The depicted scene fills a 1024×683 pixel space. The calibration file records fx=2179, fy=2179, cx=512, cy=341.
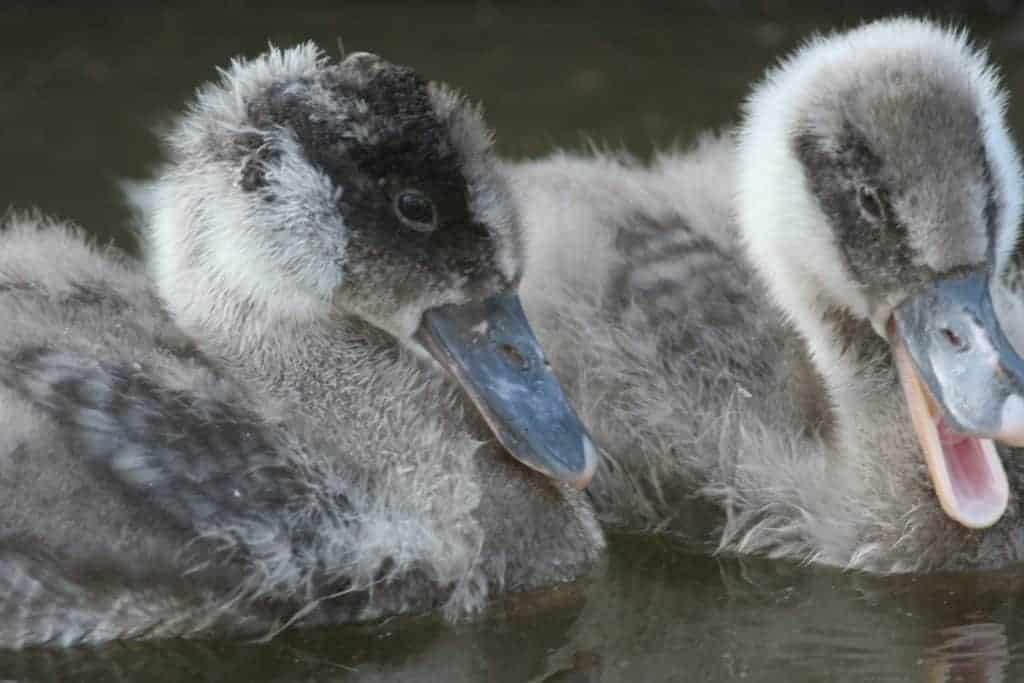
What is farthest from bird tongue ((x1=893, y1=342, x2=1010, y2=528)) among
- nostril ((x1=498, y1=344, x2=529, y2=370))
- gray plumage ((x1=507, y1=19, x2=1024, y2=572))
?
nostril ((x1=498, y1=344, x2=529, y2=370))

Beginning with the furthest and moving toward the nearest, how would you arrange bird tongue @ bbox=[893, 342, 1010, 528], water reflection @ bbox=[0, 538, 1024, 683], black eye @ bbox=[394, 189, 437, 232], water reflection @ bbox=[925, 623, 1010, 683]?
bird tongue @ bbox=[893, 342, 1010, 528]
black eye @ bbox=[394, 189, 437, 232]
water reflection @ bbox=[0, 538, 1024, 683]
water reflection @ bbox=[925, 623, 1010, 683]

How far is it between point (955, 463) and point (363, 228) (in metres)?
1.57

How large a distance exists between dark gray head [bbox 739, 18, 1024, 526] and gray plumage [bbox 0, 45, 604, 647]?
2.73 ft

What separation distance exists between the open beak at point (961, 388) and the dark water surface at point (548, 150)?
0.24 meters

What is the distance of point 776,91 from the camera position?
577cm

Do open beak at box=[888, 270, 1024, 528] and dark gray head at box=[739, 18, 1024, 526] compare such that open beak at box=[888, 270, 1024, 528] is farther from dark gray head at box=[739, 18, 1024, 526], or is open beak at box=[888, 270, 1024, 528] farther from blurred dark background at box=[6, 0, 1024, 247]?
blurred dark background at box=[6, 0, 1024, 247]

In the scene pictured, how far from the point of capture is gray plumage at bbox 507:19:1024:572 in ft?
17.5

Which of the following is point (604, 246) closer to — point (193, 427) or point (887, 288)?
point (887, 288)

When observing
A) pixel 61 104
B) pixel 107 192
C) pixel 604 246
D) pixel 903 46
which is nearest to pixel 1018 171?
pixel 903 46

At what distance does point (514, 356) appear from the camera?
528cm

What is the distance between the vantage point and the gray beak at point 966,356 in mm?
5094

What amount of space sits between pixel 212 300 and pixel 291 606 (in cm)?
78

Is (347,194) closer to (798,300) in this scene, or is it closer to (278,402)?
(278,402)

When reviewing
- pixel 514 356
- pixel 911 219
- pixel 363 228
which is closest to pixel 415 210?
pixel 363 228
